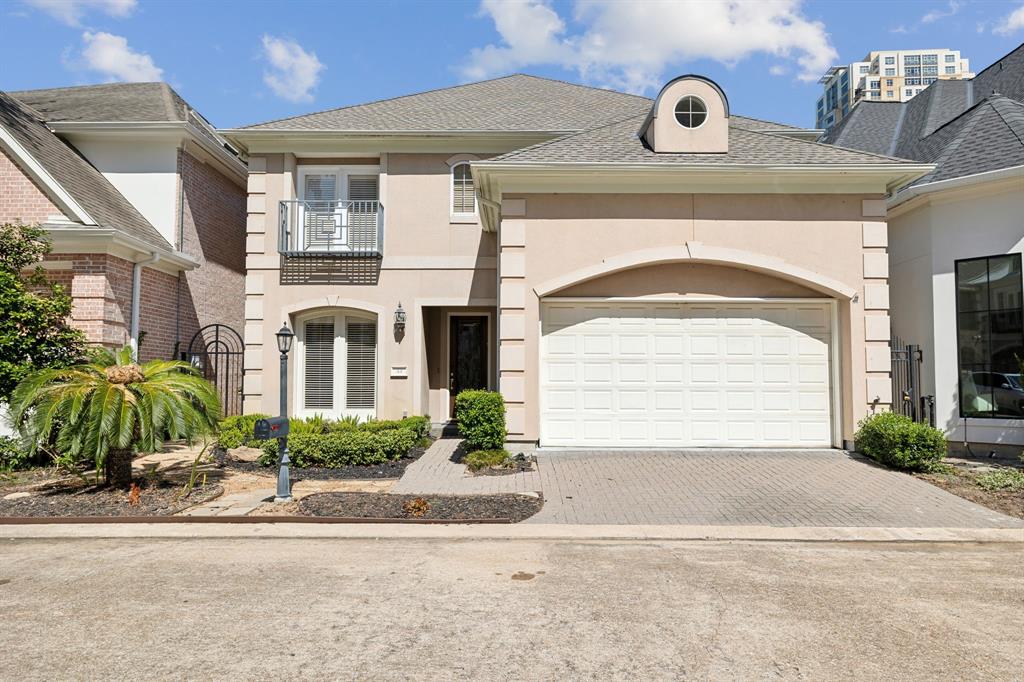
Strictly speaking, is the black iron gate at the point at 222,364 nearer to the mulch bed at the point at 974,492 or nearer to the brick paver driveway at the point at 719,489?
the brick paver driveway at the point at 719,489

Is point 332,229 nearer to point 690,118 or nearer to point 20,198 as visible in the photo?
point 20,198

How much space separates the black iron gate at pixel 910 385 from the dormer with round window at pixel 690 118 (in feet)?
17.0

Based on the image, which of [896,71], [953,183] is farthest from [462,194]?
[896,71]

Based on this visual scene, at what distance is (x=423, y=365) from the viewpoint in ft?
45.2

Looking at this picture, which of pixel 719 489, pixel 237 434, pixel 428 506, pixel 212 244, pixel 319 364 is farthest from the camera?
pixel 212 244

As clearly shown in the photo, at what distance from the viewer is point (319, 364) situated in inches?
548

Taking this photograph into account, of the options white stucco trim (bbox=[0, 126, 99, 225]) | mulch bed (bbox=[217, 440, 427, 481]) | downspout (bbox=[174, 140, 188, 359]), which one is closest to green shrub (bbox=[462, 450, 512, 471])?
mulch bed (bbox=[217, 440, 427, 481])

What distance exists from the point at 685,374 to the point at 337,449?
5920 mm

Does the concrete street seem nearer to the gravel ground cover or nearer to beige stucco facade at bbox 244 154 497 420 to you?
the gravel ground cover

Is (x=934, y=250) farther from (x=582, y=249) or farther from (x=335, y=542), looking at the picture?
(x=335, y=542)

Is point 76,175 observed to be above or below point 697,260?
above

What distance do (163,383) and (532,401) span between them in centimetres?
543

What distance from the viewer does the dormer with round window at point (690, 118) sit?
428 inches

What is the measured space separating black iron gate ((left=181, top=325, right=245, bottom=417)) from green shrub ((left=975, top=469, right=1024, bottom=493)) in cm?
1400
